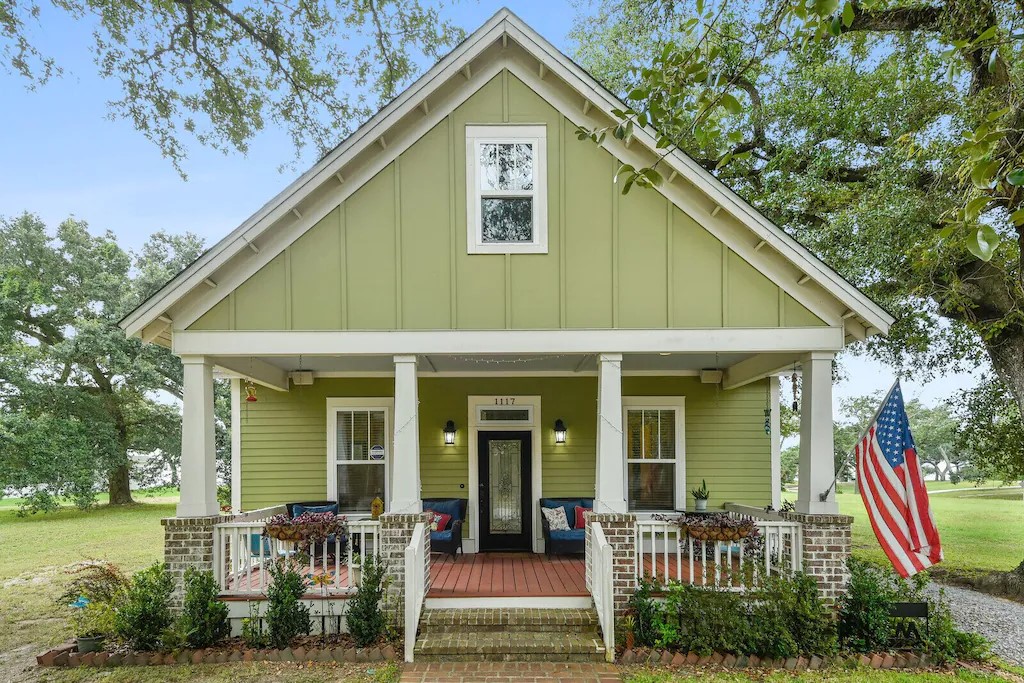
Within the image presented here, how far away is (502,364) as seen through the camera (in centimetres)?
998

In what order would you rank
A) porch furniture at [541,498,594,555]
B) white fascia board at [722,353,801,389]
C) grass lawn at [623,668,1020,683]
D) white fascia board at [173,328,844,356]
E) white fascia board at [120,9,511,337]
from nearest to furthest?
grass lawn at [623,668,1020,683] < white fascia board at [120,9,511,337] < white fascia board at [173,328,844,356] < white fascia board at [722,353,801,389] < porch furniture at [541,498,594,555]

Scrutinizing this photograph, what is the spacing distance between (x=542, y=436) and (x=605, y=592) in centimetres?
426

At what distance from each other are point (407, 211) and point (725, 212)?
3.69 meters

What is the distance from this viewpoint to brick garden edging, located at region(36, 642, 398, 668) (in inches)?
255

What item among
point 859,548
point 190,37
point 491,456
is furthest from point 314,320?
point 859,548

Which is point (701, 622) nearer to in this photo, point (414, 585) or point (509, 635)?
point (509, 635)

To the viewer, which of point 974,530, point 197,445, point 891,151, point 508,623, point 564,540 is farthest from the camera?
point 974,530

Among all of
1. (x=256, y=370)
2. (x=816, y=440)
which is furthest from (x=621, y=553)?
(x=256, y=370)

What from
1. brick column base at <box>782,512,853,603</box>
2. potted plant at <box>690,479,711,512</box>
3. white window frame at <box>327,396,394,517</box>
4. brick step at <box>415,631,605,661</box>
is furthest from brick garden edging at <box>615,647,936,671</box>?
white window frame at <box>327,396,394,517</box>

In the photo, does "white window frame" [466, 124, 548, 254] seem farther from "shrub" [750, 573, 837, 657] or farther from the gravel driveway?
the gravel driveway

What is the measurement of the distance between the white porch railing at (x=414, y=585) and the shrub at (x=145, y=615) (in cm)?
258

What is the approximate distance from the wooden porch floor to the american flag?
3189mm

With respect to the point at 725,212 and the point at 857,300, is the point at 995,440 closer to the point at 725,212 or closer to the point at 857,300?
the point at 857,300

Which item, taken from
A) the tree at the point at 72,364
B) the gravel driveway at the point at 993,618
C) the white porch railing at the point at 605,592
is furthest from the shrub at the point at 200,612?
the tree at the point at 72,364
